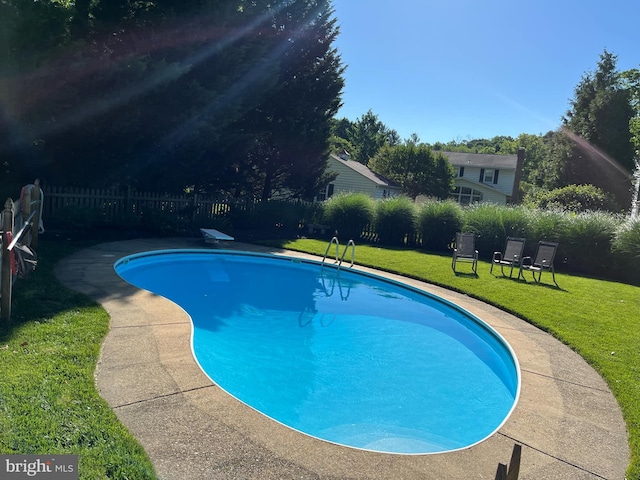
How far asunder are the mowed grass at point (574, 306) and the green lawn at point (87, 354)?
2cm

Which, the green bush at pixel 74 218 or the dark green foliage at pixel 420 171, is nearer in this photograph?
the green bush at pixel 74 218

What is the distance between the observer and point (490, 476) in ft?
10.1

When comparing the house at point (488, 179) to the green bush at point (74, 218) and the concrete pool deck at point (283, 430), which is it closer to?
the green bush at point (74, 218)

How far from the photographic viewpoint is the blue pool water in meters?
4.69

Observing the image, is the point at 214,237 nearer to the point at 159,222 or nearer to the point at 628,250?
the point at 159,222

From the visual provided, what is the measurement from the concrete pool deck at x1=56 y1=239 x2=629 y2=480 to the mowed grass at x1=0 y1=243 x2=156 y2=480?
0.45ft

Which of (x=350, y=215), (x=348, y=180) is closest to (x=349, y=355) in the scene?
(x=350, y=215)

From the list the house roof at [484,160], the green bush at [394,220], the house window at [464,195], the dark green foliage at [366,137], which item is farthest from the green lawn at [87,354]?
the dark green foliage at [366,137]

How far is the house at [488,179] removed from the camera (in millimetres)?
40500

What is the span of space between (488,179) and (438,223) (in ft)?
96.9

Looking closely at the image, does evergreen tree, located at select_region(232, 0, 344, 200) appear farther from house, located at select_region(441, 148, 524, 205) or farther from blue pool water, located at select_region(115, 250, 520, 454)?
house, located at select_region(441, 148, 524, 205)

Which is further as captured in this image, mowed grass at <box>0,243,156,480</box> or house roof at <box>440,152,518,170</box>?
house roof at <box>440,152,518,170</box>

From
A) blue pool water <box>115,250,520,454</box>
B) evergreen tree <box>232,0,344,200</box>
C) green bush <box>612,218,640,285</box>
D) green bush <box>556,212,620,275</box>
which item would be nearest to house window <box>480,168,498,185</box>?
evergreen tree <box>232,0,344,200</box>

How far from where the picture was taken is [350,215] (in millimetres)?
17750
